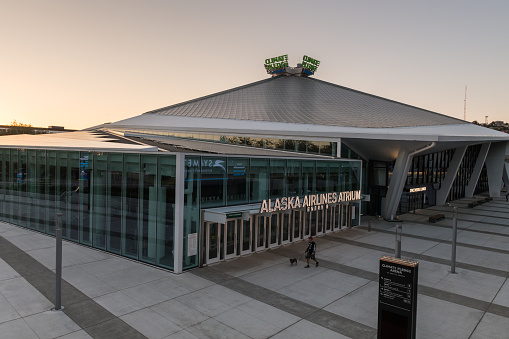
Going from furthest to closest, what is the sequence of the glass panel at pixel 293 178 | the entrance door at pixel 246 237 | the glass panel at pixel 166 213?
the glass panel at pixel 293 178 < the entrance door at pixel 246 237 < the glass panel at pixel 166 213

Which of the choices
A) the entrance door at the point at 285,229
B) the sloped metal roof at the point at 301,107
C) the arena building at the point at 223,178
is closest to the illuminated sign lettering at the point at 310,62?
the sloped metal roof at the point at 301,107

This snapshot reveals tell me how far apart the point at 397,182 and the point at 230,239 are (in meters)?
20.6

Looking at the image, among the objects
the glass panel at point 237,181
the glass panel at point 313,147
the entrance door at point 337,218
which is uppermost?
the glass panel at point 313,147

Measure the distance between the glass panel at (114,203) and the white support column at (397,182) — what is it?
83.6 ft

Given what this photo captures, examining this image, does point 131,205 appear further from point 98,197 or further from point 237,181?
point 237,181

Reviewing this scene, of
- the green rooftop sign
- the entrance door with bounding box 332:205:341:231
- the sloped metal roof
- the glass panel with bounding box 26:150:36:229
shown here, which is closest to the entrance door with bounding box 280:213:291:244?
the entrance door with bounding box 332:205:341:231

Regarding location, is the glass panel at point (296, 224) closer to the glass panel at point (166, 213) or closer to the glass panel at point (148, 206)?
the glass panel at point (166, 213)

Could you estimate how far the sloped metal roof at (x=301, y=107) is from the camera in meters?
39.8

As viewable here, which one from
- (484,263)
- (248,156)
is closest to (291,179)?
(248,156)

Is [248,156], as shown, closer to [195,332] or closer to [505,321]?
[195,332]

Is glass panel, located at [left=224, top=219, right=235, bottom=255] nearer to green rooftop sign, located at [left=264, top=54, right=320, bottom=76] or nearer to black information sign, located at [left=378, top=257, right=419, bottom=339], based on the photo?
black information sign, located at [left=378, top=257, right=419, bottom=339]

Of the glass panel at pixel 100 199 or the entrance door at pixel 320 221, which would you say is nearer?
A: the glass panel at pixel 100 199

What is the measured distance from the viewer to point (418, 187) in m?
42.8

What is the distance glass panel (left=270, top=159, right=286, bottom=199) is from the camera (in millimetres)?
24531
